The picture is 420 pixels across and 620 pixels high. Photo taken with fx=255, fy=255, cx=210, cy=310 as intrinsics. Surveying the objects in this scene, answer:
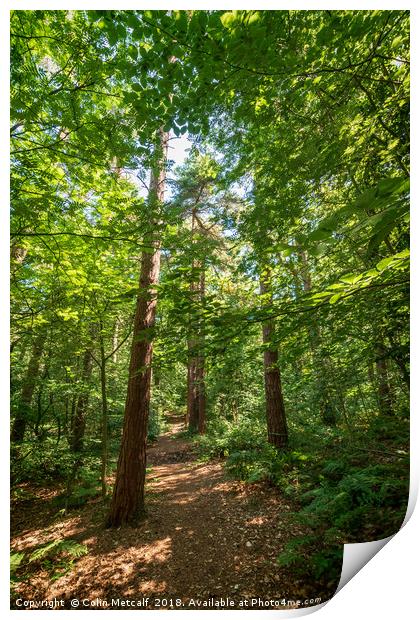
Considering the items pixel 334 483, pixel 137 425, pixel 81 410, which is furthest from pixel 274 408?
pixel 81 410

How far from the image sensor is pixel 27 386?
10.9 feet

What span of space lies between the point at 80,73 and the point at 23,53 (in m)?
0.36

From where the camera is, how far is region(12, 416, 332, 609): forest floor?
185 cm

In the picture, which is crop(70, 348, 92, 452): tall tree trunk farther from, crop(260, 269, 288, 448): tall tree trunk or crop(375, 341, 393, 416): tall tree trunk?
crop(375, 341, 393, 416): tall tree trunk

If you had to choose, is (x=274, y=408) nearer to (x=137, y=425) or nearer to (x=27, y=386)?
(x=137, y=425)

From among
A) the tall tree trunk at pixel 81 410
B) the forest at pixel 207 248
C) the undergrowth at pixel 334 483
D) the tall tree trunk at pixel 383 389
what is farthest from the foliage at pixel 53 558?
the tall tree trunk at pixel 383 389

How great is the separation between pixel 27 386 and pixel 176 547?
2606 millimetres

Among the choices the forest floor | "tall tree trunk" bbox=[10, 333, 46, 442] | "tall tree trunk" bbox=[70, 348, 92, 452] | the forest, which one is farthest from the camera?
"tall tree trunk" bbox=[70, 348, 92, 452]

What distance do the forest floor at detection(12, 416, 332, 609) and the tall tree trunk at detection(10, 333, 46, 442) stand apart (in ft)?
3.04

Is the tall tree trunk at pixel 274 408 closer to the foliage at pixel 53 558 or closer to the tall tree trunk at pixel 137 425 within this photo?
the tall tree trunk at pixel 137 425

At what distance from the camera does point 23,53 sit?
1.79 meters

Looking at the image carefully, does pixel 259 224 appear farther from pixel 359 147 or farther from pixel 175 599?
pixel 175 599


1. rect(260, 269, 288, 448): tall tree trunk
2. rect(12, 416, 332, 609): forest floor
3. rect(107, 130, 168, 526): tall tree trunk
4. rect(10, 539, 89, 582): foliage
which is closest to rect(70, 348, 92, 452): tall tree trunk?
rect(12, 416, 332, 609): forest floor
